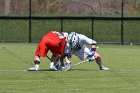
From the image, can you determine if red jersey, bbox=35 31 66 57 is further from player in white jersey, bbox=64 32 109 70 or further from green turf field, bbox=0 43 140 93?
green turf field, bbox=0 43 140 93

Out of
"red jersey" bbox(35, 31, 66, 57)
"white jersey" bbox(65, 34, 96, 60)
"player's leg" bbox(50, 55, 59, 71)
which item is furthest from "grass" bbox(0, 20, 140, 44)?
"red jersey" bbox(35, 31, 66, 57)

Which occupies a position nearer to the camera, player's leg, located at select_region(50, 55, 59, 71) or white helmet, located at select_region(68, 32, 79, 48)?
white helmet, located at select_region(68, 32, 79, 48)

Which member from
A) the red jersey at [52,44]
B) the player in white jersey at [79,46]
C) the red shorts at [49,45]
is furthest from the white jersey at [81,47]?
the red shorts at [49,45]

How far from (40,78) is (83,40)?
2.81 metres

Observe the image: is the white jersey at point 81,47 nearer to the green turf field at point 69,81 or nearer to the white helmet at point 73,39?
the white helmet at point 73,39

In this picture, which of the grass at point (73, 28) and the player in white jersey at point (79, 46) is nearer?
the player in white jersey at point (79, 46)

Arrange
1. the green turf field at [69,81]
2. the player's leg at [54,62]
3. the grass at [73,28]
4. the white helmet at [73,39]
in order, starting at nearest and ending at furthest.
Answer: the green turf field at [69,81]
the white helmet at [73,39]
the player's leg at [54,62]
the grass at [73,28]

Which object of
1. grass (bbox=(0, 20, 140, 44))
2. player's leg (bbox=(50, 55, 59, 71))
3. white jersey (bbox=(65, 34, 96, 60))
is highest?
white jersey (bbox=(65, 34, 96, 60))

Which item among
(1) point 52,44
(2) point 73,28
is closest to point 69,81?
(1) point 52,44

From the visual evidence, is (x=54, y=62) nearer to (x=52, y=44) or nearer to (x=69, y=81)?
(x=52, y=44)

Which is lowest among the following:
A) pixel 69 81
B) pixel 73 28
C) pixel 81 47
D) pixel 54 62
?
pixel 73 28

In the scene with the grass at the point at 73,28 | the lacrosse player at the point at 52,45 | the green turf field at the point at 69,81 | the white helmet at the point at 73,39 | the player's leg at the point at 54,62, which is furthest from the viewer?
the grass at the point at 73,28

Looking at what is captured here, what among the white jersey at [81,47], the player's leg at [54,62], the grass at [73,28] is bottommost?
the grass at [73,28]

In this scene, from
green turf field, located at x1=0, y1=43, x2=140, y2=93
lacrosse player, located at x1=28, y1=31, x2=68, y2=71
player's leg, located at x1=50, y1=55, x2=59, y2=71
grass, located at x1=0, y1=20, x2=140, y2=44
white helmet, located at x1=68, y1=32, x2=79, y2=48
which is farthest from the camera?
grass, located at x1=0, y1=20, x2=140, y2=44
